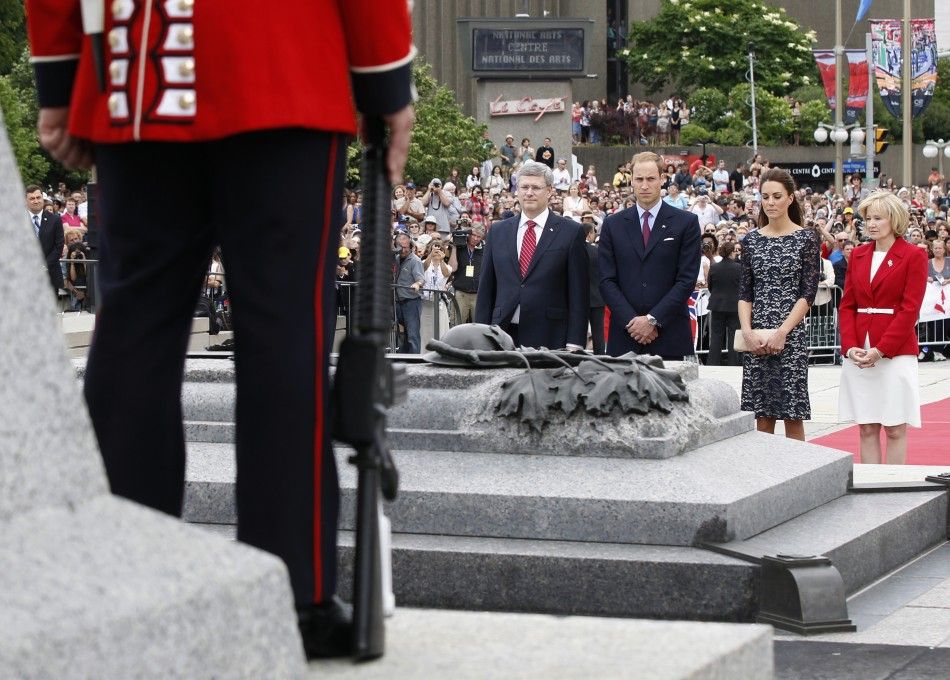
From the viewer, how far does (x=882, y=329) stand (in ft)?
33.9

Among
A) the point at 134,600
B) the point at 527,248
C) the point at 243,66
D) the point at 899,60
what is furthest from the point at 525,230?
the point at 899,60

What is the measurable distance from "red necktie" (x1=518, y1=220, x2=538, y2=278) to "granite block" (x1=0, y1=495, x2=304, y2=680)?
7729mm

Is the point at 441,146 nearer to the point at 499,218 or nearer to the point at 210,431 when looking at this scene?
the point at 499,218

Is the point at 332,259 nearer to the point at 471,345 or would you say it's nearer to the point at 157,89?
the point at 157,89

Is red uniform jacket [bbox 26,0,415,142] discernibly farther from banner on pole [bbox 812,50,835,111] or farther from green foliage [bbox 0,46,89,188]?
banner on pole [bbox 812,50,835,111]

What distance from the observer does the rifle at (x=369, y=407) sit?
2953 millimetres

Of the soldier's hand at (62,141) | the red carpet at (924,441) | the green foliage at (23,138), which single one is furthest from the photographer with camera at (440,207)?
the soldier's hand at (62,141)

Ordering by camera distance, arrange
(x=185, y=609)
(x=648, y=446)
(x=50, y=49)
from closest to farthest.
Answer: (x=185, y=609)
(x=50, y=49)
(x=648, y=446)

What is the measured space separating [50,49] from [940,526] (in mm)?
5322

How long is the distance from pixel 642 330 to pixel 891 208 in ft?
5.50

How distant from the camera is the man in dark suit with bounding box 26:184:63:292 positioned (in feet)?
65.8

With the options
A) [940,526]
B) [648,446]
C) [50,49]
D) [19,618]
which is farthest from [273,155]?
[940,526]

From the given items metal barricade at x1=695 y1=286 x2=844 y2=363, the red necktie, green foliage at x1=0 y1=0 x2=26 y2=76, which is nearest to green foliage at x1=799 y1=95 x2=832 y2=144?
green foliage at x1=0 y1=0 x2=26 y2=76

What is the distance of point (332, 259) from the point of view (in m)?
3.18
